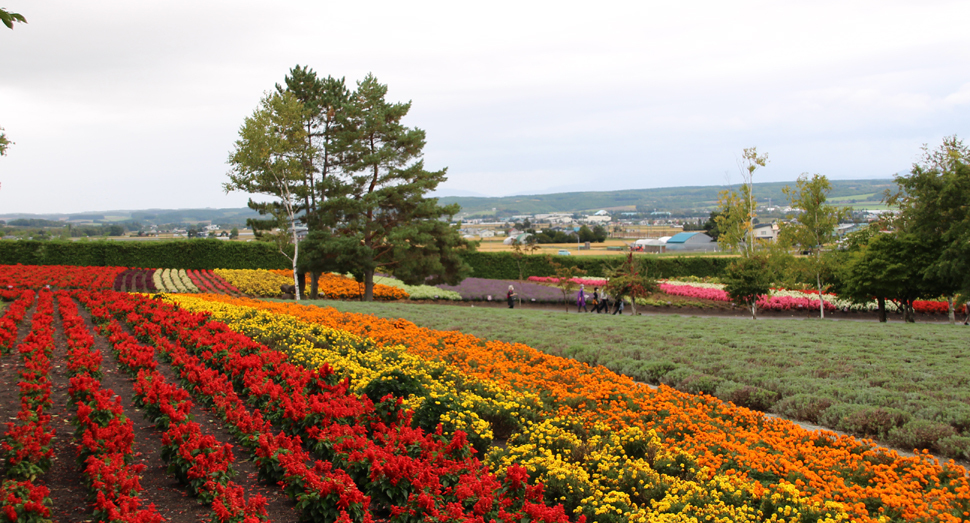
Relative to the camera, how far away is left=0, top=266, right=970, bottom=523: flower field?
4.38 m

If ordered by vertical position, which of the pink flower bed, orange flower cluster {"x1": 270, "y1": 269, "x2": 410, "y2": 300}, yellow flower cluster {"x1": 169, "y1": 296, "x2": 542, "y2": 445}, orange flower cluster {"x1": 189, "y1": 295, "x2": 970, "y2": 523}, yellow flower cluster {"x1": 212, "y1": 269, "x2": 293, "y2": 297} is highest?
yellow flower cluster {"x1": 169, "y1": 296, "x2": 542, "y2": 445}

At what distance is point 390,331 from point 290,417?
593 centimetres

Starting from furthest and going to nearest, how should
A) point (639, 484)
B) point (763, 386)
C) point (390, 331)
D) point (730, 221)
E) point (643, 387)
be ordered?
point (730, 221) → point (390, 331) → point (763, 386) → point (643, 387) → point (639, 484)

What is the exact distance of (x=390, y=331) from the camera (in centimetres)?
1205

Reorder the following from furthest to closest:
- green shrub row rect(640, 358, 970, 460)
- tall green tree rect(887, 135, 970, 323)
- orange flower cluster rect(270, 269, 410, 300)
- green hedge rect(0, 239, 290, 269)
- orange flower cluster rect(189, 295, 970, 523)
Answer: green hedge rect(0, 239, 290, 269) < orange flower cluster rect(270, 269, 410, 300) < tall green tree rect(887, 135, 970, 323) < green shrub row rect(640, 358, 970, 460) < orange flower cluster rect(189, 295, 970, 523)

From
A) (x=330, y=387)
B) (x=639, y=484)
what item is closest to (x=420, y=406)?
(x=330, y=387)

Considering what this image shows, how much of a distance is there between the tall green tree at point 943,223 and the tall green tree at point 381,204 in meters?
17.9

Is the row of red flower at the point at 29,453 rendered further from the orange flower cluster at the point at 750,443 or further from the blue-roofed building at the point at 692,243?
the blue-roofed building at the point at 692,243

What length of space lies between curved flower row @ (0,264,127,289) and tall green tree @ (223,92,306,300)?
6.31m

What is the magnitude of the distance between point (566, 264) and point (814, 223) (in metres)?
18.0

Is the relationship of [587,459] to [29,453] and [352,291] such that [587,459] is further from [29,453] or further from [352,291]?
[352,291]

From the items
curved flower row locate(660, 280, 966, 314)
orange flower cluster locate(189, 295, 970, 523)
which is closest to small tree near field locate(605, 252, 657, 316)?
curved flower row locate(660, 280, 966, 314)

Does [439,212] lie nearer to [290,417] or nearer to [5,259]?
[290,417]

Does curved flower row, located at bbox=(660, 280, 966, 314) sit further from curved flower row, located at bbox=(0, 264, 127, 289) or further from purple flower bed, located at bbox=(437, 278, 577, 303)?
curved flower row, located at bbox=(0, 264, 127, 289)
